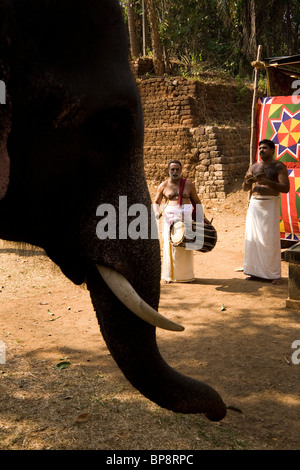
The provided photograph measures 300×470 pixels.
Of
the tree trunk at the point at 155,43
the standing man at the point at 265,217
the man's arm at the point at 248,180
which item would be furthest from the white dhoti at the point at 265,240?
the tree trunk at the point at 155,43

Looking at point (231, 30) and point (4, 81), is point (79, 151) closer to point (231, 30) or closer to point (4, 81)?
point (4, 81)

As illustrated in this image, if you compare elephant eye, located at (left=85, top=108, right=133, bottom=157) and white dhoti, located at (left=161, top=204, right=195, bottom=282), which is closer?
elephant eye, located at (left=85, top=108, right=133, bottom=157)

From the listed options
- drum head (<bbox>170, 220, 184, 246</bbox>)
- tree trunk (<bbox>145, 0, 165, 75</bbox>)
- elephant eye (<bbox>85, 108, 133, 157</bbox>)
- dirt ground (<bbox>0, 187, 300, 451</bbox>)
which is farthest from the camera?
tree trunk (<bbox>145, 0, 165, 75</bbox>)

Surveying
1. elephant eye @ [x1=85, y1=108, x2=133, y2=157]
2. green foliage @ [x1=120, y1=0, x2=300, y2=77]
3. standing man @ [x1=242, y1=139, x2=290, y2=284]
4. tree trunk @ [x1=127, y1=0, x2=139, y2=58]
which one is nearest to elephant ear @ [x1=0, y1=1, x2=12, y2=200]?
elephant eye @ [x1=85, y1=108, x2=133, y2=157]

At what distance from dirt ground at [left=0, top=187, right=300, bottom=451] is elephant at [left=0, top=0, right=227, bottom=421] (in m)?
0.43

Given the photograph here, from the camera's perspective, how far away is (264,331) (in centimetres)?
432

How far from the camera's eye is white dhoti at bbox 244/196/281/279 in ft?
19.9

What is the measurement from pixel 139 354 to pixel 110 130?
0.78m

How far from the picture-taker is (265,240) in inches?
241

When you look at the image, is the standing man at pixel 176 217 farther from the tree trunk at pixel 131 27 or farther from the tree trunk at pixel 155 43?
the tree trunk at pixel 131 27

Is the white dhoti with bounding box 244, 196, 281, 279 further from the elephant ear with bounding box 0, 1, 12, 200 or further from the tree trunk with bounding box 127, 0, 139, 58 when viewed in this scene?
the tree trunk with bounding box 127, 0, 139, 58

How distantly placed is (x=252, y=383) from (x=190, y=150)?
909cm

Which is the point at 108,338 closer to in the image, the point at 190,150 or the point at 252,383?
the point at 252,383

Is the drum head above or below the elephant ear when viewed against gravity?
below
